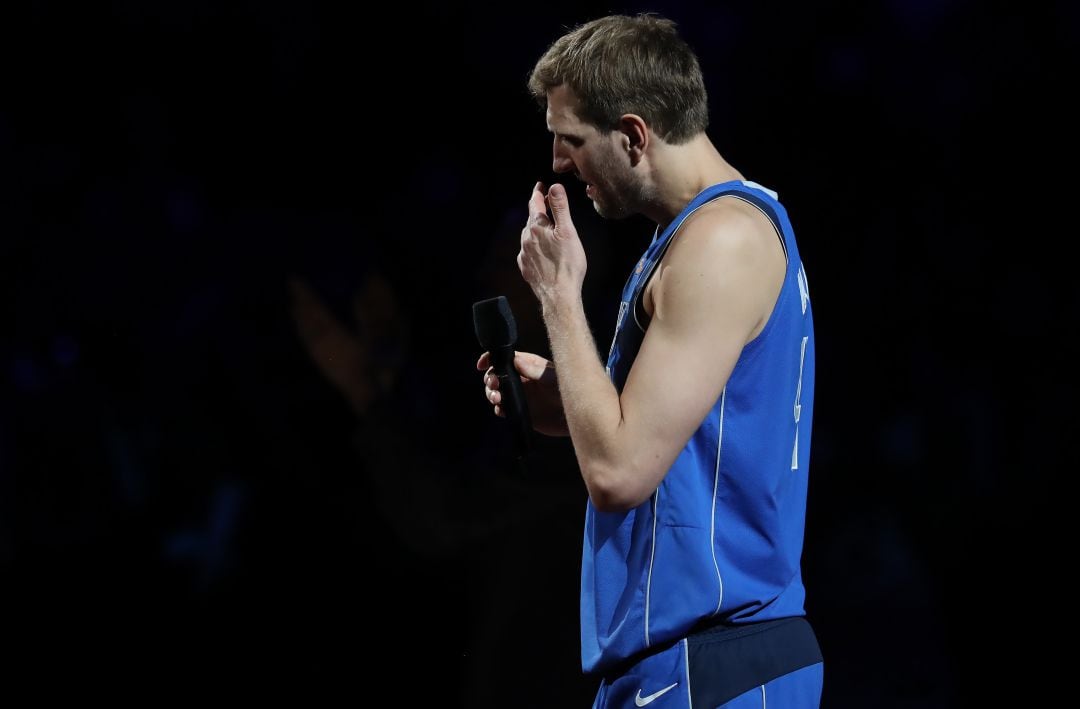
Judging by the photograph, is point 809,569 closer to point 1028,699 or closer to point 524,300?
point 1028,699

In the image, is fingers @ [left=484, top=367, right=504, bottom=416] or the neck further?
fingers @ [left=484, top=367, right=504, bottom=416]

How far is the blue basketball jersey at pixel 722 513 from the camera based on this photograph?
3.79 ft

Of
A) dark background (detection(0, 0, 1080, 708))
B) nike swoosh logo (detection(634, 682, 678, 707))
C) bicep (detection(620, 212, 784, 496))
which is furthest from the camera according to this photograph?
dark background (detection(0, 0, 1080, 708))

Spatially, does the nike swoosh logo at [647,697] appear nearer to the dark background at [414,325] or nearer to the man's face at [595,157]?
the man's face at [595,157]

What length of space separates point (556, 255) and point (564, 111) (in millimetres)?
229

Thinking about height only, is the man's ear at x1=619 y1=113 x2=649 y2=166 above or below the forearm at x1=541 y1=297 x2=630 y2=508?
above

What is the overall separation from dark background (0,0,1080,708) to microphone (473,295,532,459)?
952 mm

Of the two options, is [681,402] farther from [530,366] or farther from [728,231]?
[530,366]

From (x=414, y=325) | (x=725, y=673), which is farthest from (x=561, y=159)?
(x=414, y=325)

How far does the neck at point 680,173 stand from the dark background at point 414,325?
105 cm

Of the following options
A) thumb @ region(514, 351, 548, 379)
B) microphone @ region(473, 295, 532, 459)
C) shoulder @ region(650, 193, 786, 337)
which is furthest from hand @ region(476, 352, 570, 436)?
shoulder @ region(650, 193, 786, 337)

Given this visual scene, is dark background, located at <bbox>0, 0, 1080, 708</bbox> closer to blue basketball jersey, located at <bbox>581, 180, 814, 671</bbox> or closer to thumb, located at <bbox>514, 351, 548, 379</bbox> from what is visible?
thumb, located at <bbox>514, 351, 548, 379</bbox>

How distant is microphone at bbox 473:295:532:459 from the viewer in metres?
1.33

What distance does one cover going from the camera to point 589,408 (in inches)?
43.2
